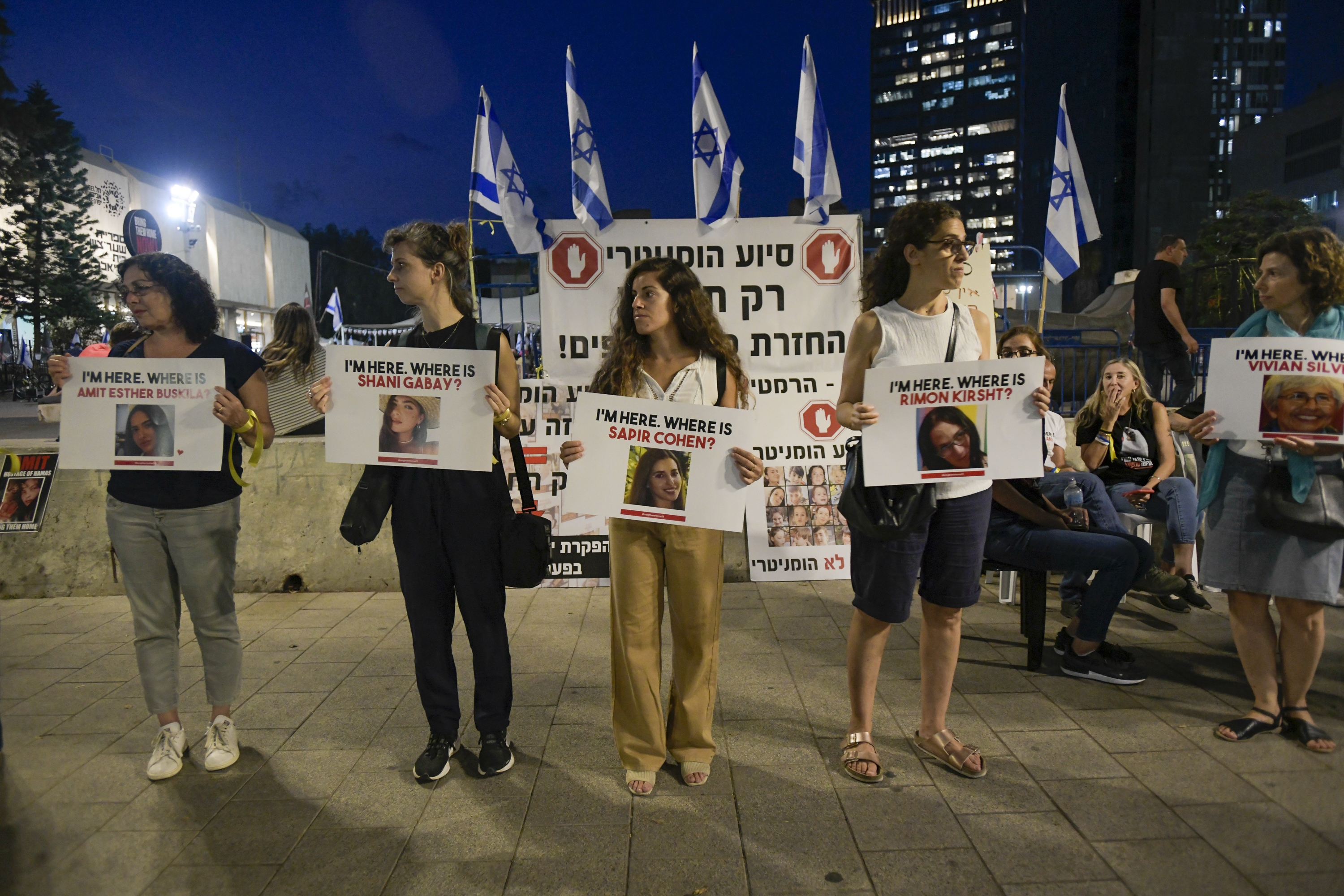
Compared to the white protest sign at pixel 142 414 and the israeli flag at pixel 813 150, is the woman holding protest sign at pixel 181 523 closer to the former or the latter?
the white protest sign at pixel 142 414

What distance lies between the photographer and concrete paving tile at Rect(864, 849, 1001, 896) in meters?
2.32

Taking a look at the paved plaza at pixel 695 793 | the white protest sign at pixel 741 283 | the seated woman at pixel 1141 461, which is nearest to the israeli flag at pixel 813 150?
the white protest sign at pixel 741 283

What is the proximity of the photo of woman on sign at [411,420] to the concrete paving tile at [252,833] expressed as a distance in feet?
4.48

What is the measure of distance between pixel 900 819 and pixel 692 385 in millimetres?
1711

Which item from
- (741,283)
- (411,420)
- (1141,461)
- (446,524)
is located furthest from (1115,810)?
(741,283)

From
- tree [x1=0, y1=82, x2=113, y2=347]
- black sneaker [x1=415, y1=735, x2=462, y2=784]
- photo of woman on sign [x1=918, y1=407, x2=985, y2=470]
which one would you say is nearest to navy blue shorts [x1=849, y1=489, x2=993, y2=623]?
photo of woman on sign [x1=918, y1=407, x2=985, y2=470]

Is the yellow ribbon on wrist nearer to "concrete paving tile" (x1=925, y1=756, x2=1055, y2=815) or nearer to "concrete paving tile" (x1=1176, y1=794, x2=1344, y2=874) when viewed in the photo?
"concrete paving tile" (x1=925, y1=756, x2=1055, y2=815)

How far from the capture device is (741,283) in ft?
17.8

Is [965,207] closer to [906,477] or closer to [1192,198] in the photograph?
[1192,198]

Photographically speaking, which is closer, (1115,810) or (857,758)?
(1115,810)

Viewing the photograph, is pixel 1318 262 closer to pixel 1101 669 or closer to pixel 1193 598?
pixel 1101 669

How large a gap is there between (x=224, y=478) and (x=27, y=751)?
1.55 m

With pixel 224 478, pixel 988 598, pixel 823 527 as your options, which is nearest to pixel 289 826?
pixel 224 478

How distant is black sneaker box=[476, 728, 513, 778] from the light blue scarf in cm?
320
